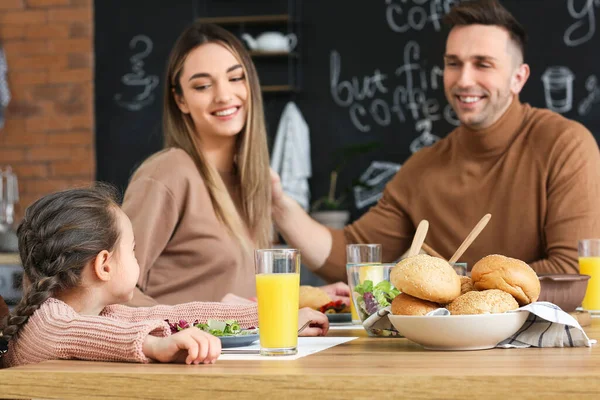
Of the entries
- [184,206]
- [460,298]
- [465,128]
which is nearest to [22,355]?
[460,298]

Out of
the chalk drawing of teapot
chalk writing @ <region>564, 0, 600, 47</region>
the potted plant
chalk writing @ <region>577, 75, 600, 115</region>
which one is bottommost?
the potted plant

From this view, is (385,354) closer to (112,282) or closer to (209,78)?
(112,282)

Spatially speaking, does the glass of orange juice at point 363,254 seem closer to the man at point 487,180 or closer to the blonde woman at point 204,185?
the blonde woman at point 204,185

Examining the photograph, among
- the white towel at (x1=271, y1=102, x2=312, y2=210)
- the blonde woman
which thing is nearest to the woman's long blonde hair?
the blonde woman

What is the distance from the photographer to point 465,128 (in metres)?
2.86

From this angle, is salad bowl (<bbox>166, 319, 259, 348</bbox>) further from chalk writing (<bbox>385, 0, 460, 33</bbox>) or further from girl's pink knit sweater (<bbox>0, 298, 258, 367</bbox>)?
chalk writing (<bbox>385, 0, 460, 33</bbox>)

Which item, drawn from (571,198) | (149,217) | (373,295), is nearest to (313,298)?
(373,295)

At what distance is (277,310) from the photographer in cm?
121

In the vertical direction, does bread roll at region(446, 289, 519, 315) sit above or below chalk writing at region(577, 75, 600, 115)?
below

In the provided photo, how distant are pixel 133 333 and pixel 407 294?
396mm

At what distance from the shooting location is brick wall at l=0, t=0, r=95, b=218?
5.23 metres

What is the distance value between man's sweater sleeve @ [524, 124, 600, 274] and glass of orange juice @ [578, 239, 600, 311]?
39cm

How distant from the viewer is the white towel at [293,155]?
485 centimetres

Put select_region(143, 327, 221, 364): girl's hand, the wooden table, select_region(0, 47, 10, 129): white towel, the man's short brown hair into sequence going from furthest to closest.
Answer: select_region(0, 47, 10, 129): white towel → the man's short brown hair → select_region(143, 327, 221, 364): girl's hand → the wooden table
